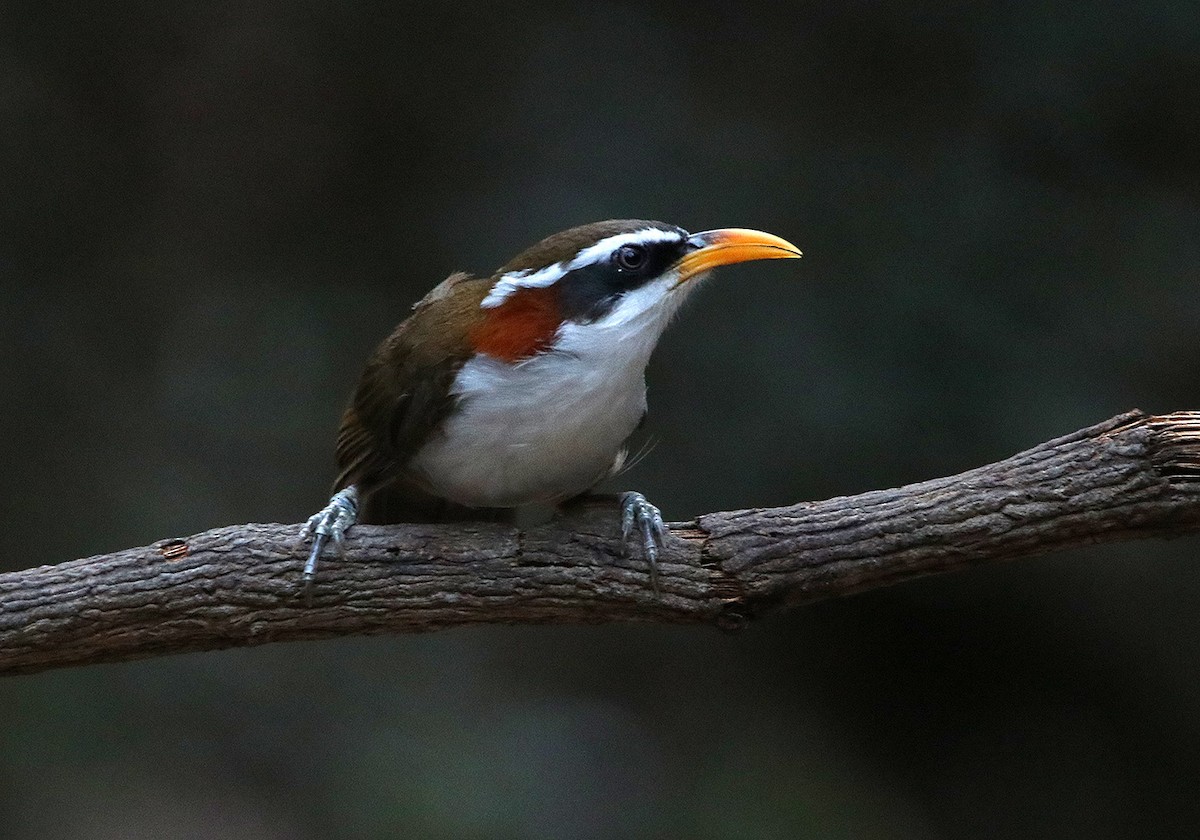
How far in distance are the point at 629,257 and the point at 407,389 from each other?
85 cm

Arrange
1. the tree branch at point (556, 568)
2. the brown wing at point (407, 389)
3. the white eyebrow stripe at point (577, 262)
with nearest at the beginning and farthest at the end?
the tree branch at point (556, 568), the white eyebrow stripe at point (577, 262), the brown wing at point (407, 389)

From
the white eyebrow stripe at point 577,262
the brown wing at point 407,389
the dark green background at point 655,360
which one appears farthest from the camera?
the dark green background at point 655,360

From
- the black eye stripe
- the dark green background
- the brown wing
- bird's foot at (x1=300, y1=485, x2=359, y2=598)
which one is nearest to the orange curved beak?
the black eye stripe

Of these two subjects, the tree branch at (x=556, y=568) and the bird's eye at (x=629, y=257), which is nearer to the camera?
the tree branch at (x=556, y=568)

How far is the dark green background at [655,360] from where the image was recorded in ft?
20.0

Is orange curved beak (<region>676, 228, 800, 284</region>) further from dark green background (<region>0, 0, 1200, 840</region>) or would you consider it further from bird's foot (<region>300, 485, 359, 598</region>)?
dark green background (<region>0, 0, 1200, 840</region>)

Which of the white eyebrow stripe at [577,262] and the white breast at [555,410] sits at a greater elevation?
the white eyebrow stripe at [577,262]

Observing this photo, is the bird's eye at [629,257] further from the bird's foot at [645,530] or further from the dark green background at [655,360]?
the dark green background at [655,360]

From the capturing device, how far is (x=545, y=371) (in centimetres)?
372

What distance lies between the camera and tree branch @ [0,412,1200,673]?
3.57 meters

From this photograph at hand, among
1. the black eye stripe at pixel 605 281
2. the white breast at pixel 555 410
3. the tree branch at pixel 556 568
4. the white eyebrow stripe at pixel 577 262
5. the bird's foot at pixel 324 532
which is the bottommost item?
the tree branch at pixel 556 568

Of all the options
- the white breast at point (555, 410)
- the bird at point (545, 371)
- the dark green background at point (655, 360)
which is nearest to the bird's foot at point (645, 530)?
the bird at point (545, 371)

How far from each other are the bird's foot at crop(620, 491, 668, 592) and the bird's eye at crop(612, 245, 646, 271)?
73cm

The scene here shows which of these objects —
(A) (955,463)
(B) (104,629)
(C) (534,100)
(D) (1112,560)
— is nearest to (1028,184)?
(A) (955,463)
